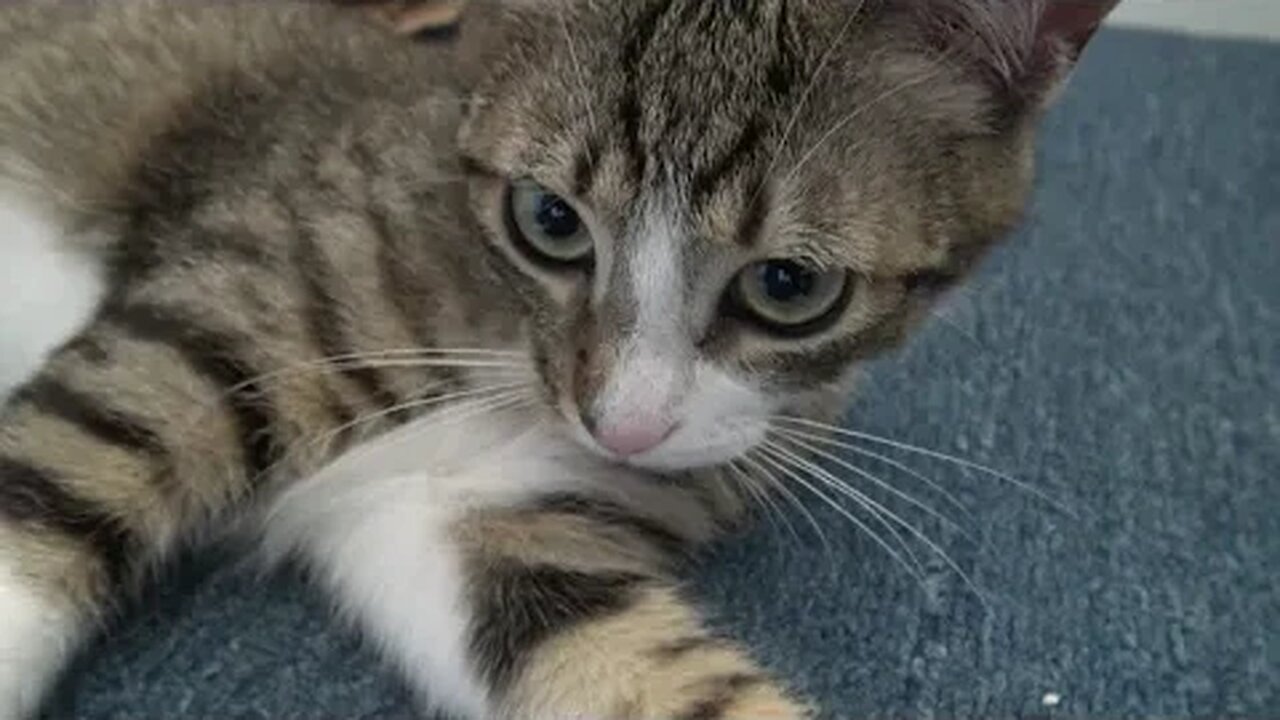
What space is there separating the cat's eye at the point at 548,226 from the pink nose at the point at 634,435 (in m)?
0.09

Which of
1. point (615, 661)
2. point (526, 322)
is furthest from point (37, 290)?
point (615, 661)

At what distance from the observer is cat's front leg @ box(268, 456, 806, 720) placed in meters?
0.86

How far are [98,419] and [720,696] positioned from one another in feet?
1.14

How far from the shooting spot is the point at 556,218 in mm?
875

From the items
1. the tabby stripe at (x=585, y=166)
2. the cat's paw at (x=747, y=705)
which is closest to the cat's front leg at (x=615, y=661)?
the cat's paw at (x=747, y=705)

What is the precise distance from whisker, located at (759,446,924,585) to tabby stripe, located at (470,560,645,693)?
Result: 10cm

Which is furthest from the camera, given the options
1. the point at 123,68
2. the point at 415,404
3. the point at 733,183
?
the point at 123,68

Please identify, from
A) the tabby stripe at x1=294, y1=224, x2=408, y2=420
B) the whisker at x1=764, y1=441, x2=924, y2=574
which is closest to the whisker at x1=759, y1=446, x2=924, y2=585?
the whisker at x1=764, y1=441, x2=924, y2=574

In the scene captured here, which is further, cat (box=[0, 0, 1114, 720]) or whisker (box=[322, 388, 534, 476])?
whisker (box=[322, 388, 534, 476])

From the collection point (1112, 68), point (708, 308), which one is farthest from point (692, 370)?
point (1112, 68)

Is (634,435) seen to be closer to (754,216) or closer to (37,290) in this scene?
(754,216)

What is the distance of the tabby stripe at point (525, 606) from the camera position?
89 cm

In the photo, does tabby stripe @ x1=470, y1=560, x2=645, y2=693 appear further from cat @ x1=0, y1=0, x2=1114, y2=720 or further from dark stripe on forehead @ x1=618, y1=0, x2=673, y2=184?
dark stripe on forehead @ x1=618, y1=0, x2=673, y2=184

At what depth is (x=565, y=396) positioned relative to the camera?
87cm
